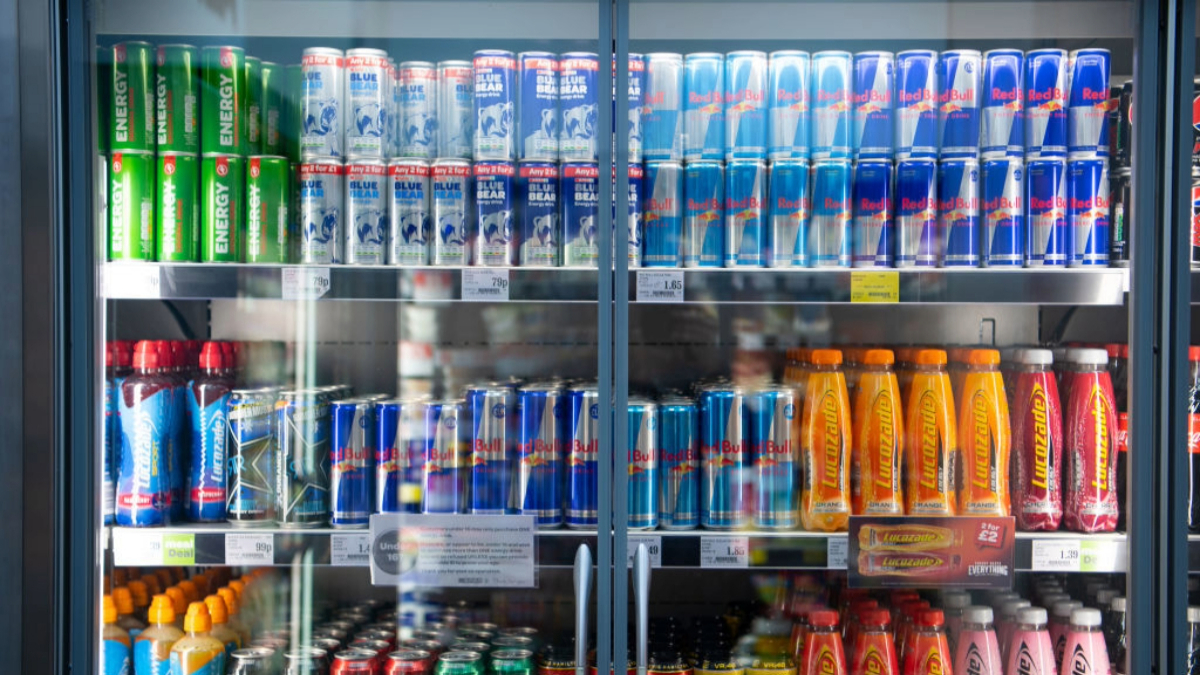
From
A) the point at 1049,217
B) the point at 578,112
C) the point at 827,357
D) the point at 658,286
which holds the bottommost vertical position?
the point at 827,357

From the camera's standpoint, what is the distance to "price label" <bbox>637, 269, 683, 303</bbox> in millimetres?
1483

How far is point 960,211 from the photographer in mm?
1570

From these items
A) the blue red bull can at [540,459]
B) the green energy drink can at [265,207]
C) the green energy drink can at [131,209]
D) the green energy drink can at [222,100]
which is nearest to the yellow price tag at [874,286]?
the blue red bull can at [540,459]

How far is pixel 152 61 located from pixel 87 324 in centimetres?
50

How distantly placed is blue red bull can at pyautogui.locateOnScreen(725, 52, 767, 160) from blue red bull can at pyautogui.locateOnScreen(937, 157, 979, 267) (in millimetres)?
326

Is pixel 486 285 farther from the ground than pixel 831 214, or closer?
closer

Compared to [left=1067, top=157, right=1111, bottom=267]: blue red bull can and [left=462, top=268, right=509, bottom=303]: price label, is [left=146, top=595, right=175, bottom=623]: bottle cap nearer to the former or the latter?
[left=462, top=268, right=509, bottom=303]: price label

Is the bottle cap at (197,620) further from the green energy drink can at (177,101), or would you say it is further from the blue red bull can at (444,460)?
the green energy drink can at (177,101)

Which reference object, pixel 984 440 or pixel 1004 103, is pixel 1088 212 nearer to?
pixel 1004 103

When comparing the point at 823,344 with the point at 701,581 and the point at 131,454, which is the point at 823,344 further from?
the point at 131,454

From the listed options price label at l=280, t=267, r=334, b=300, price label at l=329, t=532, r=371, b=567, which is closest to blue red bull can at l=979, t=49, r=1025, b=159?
price label at l=280, t=267, r=334, b=300

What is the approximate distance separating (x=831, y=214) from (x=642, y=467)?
1.83ft

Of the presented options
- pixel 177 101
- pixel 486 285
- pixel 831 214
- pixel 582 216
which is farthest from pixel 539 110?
pixel 177 101

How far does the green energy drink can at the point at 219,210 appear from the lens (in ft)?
5.19
